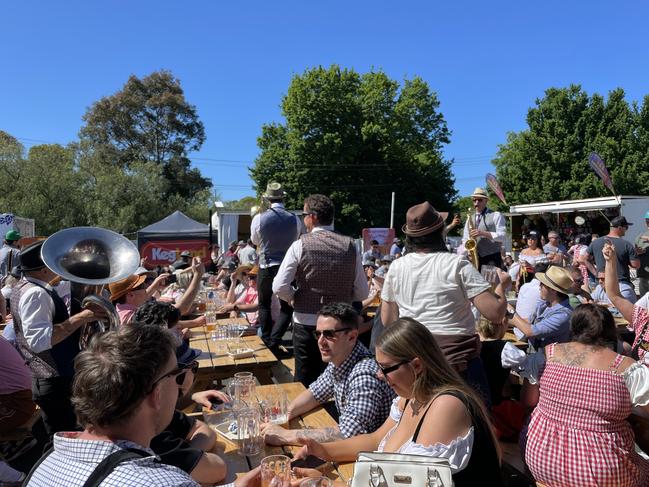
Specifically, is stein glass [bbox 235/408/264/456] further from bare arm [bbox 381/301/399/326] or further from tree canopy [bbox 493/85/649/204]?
tree canopy [bbox 493/85/649/204]

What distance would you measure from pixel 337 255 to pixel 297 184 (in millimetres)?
27248

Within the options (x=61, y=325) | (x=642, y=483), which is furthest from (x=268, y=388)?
(x=642, y=483)

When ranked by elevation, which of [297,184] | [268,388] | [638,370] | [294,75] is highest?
[294,75]

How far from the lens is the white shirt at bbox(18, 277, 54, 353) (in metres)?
2.90

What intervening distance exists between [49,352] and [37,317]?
10.5 inches

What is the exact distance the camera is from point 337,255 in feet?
12.3

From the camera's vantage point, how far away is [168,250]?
15.6m

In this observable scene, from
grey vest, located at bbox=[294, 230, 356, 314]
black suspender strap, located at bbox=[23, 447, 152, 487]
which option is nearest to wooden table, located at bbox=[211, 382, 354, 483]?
black suspender strap, located at bbox=[23, 447, 152, 487]

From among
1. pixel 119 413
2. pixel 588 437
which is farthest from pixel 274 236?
pixel 119 413

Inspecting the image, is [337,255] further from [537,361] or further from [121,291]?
[121,291]

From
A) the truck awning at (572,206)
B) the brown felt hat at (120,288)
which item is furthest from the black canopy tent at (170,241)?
the truck awning at (572,206)

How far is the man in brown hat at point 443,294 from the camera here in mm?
2666

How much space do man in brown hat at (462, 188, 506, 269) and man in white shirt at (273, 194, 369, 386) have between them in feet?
8.37

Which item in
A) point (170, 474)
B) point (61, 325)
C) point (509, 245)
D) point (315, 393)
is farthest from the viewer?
point (509, 245)
